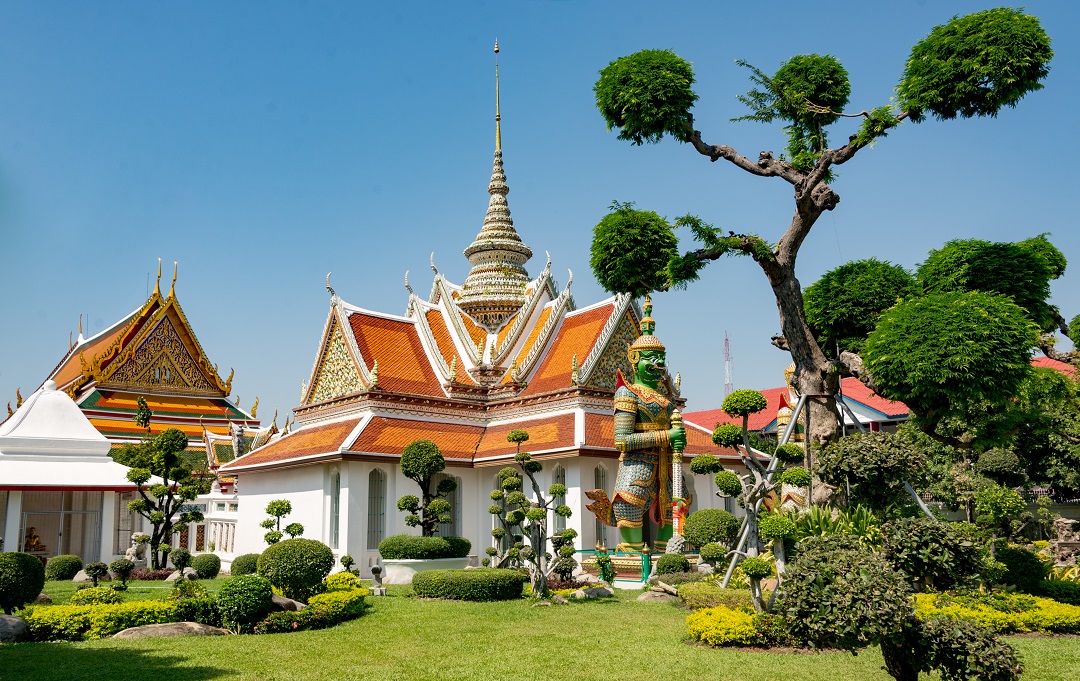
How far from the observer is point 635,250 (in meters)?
13.1

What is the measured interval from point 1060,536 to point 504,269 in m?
16.8

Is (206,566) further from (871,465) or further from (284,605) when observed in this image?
(871,465)

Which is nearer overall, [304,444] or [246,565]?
[246,565]

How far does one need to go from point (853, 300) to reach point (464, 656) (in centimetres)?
768

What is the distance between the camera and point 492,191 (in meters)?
27.7

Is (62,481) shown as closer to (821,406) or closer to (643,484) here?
(643,484)

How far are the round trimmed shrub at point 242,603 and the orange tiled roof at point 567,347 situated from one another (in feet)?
35.2

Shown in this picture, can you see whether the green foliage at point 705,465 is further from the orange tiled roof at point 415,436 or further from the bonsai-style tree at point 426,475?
the orange tiled roof at point 415,436

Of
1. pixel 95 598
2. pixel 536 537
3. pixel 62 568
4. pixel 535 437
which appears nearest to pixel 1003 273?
pixel 536 537

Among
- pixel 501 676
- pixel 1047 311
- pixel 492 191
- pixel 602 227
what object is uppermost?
pixel 492 191

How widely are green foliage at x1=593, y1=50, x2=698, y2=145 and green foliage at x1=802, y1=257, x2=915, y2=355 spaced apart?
132 inches

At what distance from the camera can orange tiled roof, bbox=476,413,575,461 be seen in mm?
19484

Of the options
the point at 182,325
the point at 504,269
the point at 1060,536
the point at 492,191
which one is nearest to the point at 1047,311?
the point at 1060,536

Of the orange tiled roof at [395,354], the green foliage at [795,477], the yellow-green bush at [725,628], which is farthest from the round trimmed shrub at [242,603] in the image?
the orange tiled roof at [395,354]
